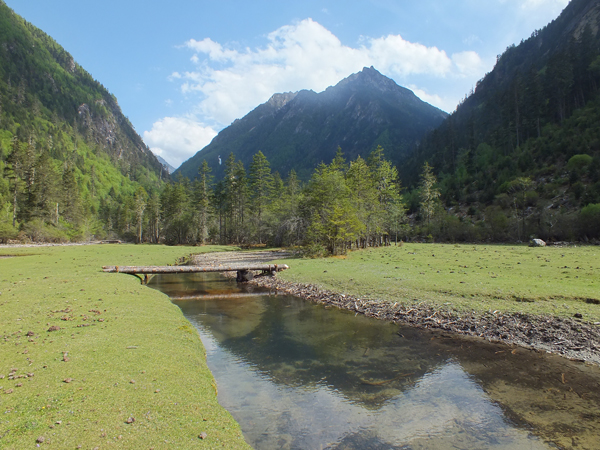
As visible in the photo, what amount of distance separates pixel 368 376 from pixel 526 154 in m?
83.2

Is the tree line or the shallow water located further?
the tree line

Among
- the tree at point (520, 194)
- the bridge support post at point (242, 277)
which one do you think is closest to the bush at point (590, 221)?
the tree at point (520, 194)

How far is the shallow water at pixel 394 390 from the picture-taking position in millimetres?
6605

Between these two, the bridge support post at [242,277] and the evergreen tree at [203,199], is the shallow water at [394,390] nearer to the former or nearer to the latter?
the bridge support post at [242,277]

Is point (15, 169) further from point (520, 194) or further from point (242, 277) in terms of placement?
point (520, 194)

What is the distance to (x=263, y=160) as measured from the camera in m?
74.1

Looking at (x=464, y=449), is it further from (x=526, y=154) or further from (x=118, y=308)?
(x=526, y=154)

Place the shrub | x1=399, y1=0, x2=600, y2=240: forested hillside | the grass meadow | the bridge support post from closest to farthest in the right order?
the grass meadow, the bridge support post, x1=399, y1=0, x2=600, y2=240: forested hillside, the shrub

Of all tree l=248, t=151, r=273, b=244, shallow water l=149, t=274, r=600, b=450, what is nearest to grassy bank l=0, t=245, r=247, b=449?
shallow water l=149, t=274, r=600, b=450

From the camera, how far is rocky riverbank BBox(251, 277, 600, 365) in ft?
34.8

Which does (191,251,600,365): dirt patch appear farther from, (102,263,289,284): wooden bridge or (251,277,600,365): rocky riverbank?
(102,263,289,284): wooden bridge

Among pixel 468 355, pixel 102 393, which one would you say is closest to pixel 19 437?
pixel 102 393

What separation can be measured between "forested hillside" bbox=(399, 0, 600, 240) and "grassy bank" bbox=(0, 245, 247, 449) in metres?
56.1

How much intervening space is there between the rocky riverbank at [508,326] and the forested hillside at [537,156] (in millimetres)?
43663
